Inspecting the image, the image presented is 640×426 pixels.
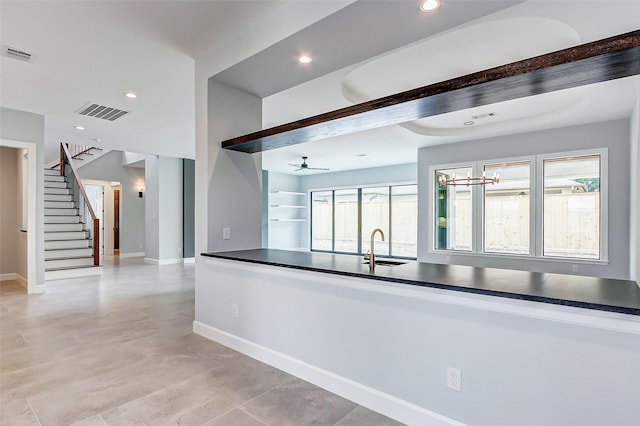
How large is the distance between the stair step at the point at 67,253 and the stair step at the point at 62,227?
2.07 ft

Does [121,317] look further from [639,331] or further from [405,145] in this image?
[405,145]

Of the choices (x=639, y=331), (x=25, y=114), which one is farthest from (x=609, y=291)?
(x=25, y=114)

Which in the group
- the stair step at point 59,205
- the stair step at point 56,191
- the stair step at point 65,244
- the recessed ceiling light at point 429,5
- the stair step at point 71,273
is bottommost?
the stair step at point 71,273

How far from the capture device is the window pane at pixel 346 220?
11.0 meters

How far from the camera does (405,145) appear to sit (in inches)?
272

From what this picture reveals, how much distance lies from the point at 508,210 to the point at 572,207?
93cm

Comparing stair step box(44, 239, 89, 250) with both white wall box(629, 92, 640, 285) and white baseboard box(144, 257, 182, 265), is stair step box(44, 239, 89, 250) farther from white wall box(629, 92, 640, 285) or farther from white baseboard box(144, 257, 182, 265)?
white wall box(629, 92, 640, 285)

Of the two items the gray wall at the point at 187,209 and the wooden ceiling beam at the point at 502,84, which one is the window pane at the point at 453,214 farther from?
the gray wall at the point at 187,209

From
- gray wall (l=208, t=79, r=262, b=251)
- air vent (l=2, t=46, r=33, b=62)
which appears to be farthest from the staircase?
gray wall (l=208, t=79, r=262, b=251)

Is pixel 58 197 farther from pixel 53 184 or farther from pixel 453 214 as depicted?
pixel 453 214

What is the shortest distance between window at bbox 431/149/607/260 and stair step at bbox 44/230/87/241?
789 centimetres

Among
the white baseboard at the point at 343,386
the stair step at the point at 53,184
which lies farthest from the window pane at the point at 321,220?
the white baseboard at the point at 343,386

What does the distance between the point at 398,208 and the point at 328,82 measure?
6.60 meters

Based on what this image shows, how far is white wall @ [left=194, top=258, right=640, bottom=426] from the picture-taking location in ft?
4.79
